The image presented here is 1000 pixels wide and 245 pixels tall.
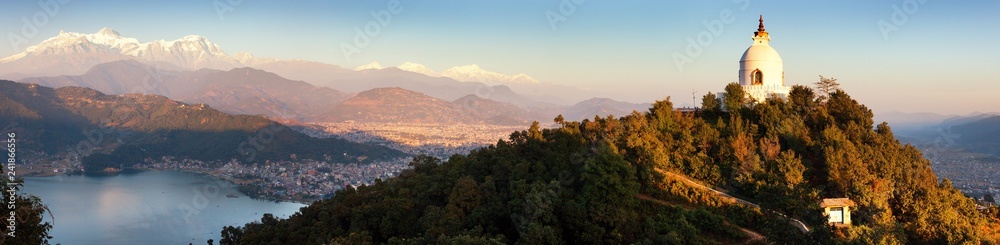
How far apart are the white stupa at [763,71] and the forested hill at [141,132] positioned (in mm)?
44164

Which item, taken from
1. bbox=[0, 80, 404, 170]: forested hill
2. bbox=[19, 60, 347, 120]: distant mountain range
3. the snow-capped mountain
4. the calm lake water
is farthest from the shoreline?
the snow-capped mountain

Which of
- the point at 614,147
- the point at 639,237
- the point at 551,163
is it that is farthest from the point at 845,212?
the point at 551,163

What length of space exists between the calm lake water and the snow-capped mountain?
388 feet

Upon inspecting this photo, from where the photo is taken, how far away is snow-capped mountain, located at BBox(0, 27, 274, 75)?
145 m

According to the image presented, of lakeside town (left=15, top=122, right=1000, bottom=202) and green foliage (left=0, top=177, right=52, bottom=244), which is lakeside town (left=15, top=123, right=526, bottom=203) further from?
green foliage (left=0, top=177, right=52, bottom=244)

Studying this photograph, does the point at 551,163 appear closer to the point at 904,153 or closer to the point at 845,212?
the point at 845,212

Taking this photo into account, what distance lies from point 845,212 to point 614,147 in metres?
4.51

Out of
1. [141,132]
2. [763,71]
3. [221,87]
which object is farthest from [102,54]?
[763,71]

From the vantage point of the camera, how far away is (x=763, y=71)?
15977 millimetres

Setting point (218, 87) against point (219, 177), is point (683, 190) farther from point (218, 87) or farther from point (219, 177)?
point (218, 87)

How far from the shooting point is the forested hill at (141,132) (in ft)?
188

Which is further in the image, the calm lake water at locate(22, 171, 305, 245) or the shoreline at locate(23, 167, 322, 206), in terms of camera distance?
the shoreline at locate(23, 167, 322, 206)

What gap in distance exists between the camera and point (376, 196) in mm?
16578

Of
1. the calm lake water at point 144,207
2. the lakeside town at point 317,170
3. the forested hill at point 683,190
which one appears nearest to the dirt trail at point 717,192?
the forested hill at point 683,190
